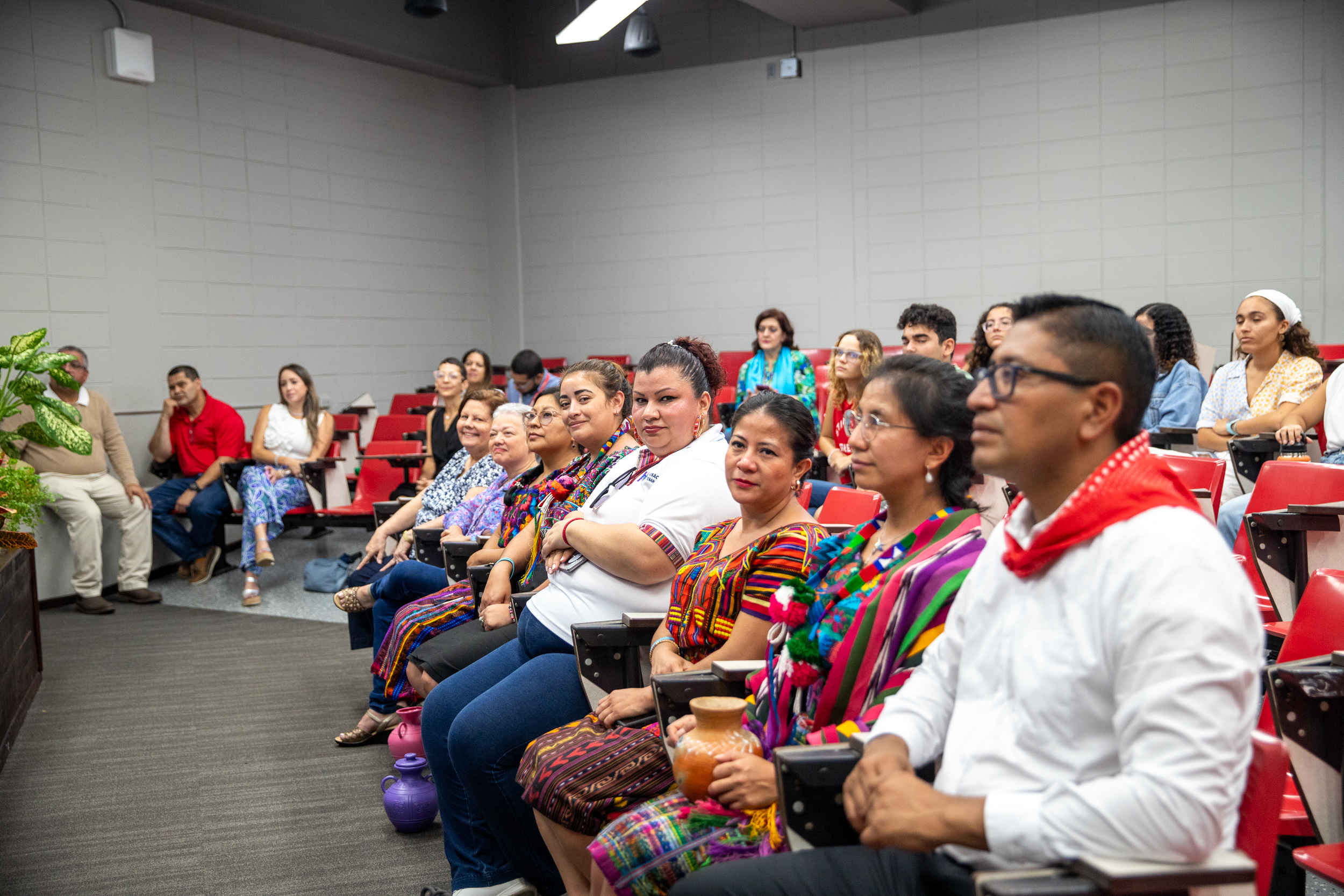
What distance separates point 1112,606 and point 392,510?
11.3ft

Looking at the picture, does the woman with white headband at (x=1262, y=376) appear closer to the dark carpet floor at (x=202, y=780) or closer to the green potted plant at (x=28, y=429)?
the dark carpet floor at (x=202, y=780)

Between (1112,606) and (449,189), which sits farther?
(449,189)

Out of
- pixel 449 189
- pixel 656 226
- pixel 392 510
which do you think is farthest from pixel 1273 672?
pixel 449 189

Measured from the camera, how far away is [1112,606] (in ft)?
3.34

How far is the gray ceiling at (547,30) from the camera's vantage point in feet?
23.9

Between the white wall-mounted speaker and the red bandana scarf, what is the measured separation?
698cm

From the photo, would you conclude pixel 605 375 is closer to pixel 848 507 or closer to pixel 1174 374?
pixel 848 507

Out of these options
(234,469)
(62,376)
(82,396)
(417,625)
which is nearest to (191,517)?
(234,469)

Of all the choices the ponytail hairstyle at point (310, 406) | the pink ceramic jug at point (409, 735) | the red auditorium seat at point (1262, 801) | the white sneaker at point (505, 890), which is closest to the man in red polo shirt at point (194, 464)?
the ponytail hairstyle at point (310, 406)

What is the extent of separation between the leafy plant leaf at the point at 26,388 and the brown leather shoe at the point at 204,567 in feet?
7.34

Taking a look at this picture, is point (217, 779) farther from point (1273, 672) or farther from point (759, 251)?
point (759, 251)

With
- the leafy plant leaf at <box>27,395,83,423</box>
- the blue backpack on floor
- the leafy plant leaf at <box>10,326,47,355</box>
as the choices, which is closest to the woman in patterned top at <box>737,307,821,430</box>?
the blue backpack on floor

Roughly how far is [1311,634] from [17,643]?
3919 millimetres

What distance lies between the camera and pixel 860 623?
1419 mm
